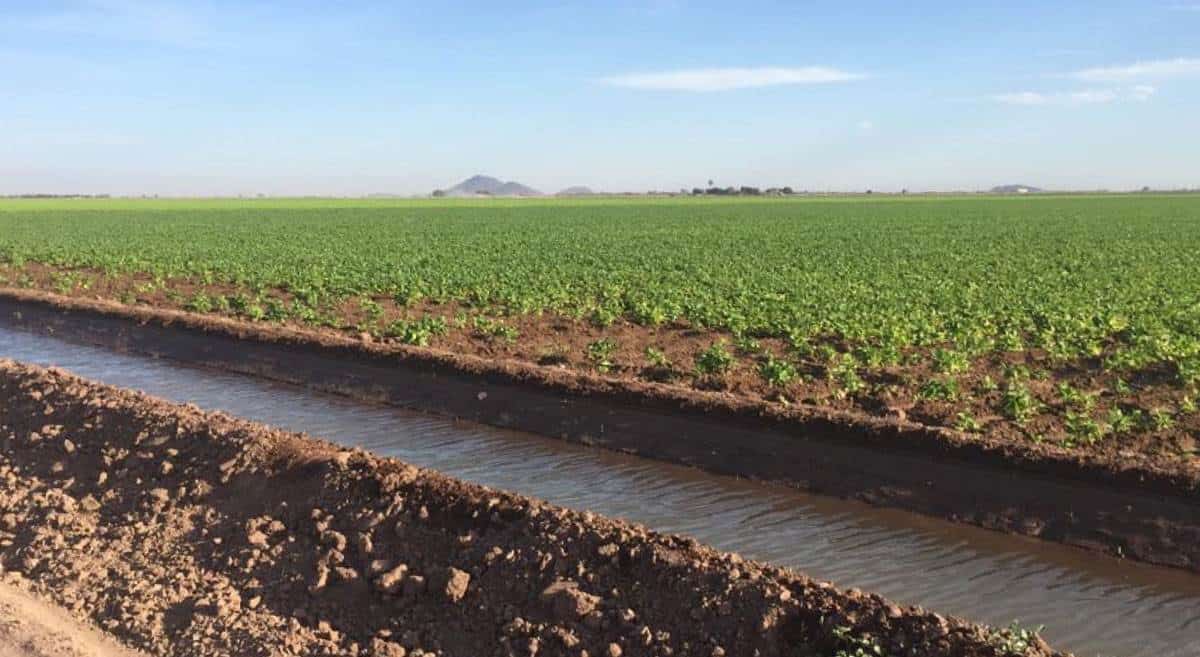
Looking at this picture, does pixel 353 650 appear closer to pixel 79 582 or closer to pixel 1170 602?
pixel 79 582

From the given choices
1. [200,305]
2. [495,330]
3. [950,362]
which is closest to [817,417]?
[950,362]

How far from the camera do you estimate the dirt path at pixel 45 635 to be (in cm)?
615

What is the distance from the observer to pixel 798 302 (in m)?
19.2

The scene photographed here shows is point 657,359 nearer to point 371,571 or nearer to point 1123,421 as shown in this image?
point 1123,421

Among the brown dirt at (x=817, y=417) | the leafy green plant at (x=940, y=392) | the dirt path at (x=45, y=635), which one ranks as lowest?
the dirt path at (x=45, y=635)

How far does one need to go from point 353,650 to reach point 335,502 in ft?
7.40

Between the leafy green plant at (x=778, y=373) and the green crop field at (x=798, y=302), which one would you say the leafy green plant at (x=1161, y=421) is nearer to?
the green crop field at (x=798, y=302)

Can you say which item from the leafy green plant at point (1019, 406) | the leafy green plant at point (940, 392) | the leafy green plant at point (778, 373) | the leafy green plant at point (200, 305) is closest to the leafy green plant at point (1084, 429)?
the leafy green plant at point (1019, 406)

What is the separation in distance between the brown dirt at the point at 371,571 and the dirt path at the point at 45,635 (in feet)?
0.45

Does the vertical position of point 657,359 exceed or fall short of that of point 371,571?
it exceeds it

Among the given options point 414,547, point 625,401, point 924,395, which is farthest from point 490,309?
point 414,547

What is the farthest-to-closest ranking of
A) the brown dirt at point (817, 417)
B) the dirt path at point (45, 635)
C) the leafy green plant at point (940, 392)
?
the leafy green plant at point (940, 392) → the brown dirt at point (817, 417) → the dirt path at point (45, 635)

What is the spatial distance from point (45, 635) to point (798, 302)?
14975 millimetres

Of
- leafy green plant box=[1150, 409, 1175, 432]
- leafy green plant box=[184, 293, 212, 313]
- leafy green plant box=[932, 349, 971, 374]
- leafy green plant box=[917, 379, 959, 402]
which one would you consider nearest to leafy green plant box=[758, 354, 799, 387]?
leafy green plant box=[917, 379, 959, 402]
